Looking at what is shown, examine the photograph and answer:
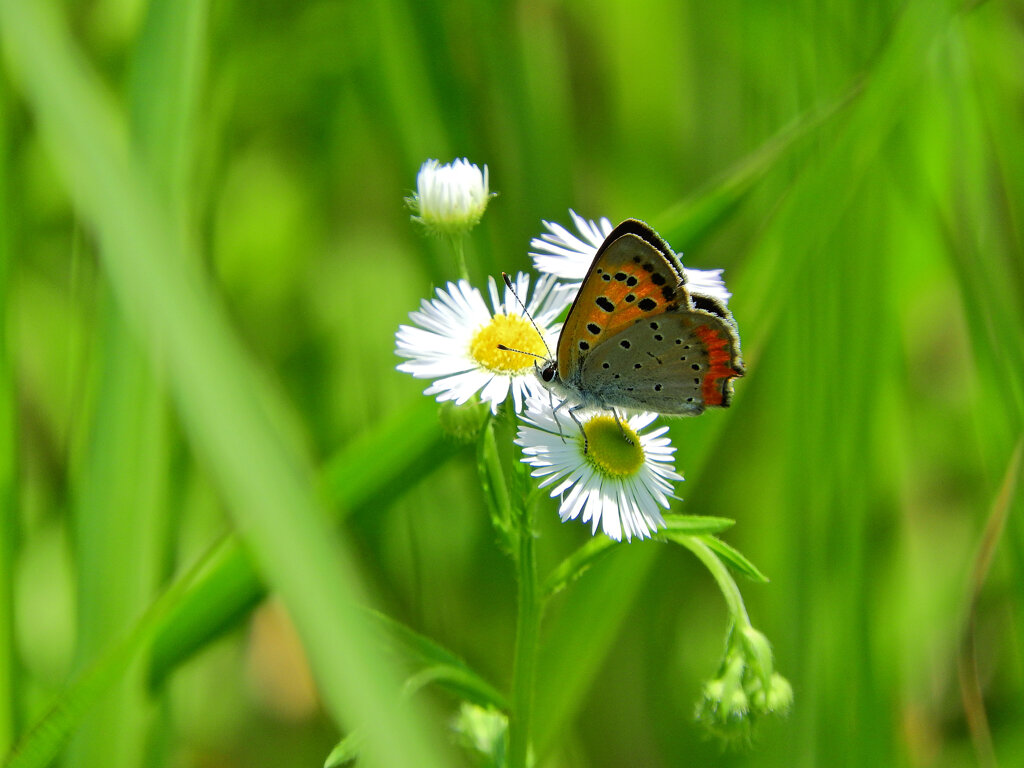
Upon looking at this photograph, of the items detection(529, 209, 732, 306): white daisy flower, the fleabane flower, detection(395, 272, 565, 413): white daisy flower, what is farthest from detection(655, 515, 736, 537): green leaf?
the fleabane flower

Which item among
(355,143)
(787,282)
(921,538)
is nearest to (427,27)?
(355,143)

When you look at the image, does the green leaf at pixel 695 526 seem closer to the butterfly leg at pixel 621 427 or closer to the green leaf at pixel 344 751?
the butterfly leg at pixel 621 427

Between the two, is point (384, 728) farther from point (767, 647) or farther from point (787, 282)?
point (787, 282)

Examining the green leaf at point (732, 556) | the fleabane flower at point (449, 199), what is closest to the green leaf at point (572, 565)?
the green leaf at point (732, 556)

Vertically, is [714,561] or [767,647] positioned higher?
[714,561]

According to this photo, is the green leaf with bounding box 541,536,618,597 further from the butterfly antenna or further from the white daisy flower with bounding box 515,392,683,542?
the butterfly antenna

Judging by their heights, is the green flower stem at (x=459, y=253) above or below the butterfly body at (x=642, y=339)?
above
